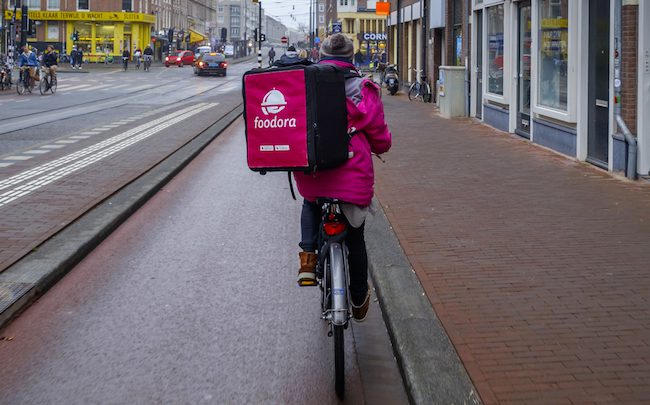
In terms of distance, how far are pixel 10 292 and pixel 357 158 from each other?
2.82 metres

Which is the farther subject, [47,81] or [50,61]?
[47,81]

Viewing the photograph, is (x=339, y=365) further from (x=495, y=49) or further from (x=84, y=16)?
(x=84, y=16)

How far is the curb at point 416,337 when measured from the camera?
4.14m

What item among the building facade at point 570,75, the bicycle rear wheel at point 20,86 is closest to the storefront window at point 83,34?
the bicycle rear wheel at point 20,86

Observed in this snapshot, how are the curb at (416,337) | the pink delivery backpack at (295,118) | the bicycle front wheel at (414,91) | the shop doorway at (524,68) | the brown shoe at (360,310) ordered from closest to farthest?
1. the curb at (416,337)
2. the pink delivery backpack at (295,118)
3. the brown shoe at (360,310)
4. the shop doorway at (524,68)
5. the bicycle front wheel at (414,91)

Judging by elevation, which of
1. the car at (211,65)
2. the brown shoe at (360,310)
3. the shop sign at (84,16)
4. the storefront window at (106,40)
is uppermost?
the shop sign at (84,16)

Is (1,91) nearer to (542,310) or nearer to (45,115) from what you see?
(45,115)

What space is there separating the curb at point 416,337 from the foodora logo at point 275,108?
804mm

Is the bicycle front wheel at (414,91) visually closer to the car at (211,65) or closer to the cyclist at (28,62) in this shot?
the cyclist at (28,62)

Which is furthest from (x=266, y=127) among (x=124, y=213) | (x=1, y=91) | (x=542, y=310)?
(x=1, y=91)

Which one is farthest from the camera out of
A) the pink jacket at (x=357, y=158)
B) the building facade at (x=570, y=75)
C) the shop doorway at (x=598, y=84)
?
the shop doorway at (x=598, y=84)

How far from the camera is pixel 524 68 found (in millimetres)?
16766

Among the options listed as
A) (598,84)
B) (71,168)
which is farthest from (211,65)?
(598,84)

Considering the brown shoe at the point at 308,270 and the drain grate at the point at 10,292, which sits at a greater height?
the brown shoe at the point at 308,270
